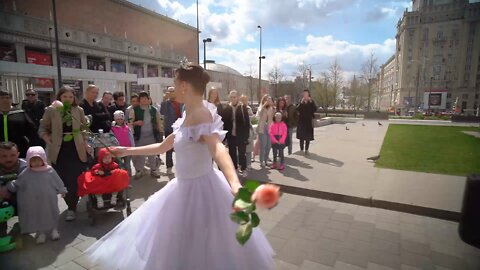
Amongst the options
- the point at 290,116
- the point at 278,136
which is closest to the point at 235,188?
the point at 278,136

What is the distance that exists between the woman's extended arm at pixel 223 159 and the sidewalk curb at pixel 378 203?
165 inches

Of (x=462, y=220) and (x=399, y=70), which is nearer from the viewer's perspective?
(x=462, y=220)

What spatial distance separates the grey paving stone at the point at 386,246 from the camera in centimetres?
352

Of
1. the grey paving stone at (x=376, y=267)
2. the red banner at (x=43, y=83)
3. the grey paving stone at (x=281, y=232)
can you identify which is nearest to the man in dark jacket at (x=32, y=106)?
the grey paving stone at (x=281, y=232)

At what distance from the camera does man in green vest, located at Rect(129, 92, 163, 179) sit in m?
6.86

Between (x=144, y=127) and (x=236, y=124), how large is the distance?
2375mm

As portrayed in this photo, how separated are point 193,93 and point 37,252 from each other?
3.19 m

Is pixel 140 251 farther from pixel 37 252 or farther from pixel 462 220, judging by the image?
pixel 462 220

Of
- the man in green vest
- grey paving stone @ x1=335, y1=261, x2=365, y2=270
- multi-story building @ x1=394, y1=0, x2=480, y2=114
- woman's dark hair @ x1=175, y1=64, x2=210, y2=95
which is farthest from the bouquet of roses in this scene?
multi-story building @ x1=394, y1=0, x2=480, y2=114

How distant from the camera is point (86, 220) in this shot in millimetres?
4453

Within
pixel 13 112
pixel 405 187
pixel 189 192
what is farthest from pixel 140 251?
pixel 405 187

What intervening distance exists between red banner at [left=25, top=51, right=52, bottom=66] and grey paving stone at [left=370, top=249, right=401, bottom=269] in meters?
48.1

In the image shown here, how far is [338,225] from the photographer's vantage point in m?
4.26

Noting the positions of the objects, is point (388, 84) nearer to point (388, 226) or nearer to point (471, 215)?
point (471, 215)
